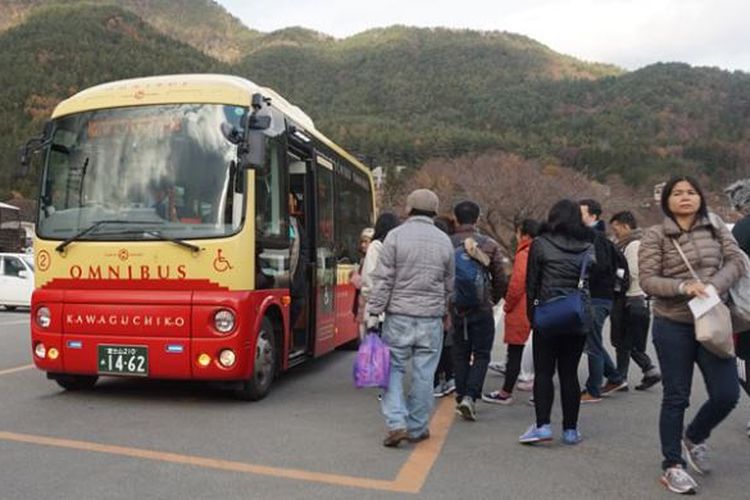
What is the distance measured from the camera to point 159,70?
8094cm

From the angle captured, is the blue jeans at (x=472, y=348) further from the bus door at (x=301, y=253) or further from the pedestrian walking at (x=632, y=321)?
the pedestrian walking at (x=632, y=321)

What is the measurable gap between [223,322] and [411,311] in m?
1.73

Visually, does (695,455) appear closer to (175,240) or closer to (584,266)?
(584,266)

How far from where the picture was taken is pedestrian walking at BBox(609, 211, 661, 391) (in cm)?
767

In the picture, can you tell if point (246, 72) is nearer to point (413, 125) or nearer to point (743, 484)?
point (413, 125)

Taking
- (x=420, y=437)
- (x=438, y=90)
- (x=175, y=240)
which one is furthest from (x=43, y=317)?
(x=438, y=90)

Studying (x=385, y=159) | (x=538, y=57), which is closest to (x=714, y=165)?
(x=385, y=159)

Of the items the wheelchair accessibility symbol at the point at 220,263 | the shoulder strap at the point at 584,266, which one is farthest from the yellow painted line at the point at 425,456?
the wheelchair accessibility symbol at the point at 220,263

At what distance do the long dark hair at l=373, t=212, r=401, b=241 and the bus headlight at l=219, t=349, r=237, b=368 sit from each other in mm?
1847

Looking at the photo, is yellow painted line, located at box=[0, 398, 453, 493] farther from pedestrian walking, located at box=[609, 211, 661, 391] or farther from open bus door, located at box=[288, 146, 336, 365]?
pedestrian walking, located at box=[609, 211, 661, 391]

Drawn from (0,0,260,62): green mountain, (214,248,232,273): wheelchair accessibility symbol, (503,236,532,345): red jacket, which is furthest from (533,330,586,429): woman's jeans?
(0,0,260,62): green mountain

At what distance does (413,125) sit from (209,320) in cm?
7309

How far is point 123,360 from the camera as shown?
20.5 ft

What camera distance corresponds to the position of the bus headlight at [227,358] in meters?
6.14
